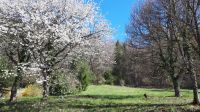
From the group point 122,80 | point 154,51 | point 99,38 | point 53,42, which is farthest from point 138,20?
point 122,80

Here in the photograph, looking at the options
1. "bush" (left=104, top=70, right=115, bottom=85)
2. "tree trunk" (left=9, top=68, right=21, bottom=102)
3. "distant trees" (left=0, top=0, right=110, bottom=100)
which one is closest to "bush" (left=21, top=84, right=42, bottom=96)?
"tree trunk" (left=9, top=68, right=21, bottom=102)

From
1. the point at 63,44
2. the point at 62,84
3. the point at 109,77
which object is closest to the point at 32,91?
the point at 62,84

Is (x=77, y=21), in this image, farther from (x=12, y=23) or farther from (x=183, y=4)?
(x=183, y=4)

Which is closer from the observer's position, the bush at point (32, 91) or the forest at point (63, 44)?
the forest at point (63, 44)

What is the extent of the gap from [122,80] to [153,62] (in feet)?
182

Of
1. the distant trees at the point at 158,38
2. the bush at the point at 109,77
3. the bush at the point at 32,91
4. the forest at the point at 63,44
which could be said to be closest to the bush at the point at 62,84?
the forest at the point at 63,44

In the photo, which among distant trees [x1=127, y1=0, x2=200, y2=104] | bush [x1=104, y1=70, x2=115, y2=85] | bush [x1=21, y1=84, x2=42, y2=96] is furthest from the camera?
bush [x1=104, y1=70, x2=115, y2=85]

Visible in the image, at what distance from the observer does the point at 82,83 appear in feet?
169

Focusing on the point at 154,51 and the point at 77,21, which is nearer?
the point at 77,21

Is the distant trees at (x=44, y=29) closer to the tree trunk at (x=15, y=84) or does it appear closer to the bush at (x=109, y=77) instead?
the tree trunk at (x=15, y=84)

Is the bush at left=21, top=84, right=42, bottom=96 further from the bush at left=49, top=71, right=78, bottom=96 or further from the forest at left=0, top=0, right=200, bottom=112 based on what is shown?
the forest at left=0, top=0, right=200, bottom=112

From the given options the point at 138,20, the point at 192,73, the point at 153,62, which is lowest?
the point at 192,73

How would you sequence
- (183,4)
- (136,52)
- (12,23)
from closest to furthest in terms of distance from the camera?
(183,4), (12,23), (136,52)

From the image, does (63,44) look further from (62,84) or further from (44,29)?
(62,84)
